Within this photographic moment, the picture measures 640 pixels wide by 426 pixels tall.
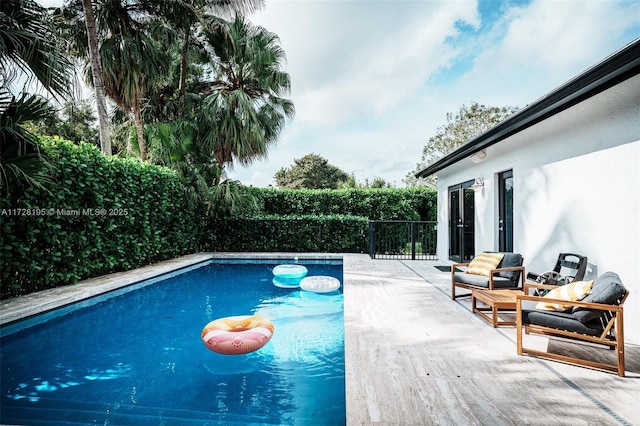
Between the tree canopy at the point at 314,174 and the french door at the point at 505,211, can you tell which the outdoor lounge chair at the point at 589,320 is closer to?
the french door at the point at 505,211

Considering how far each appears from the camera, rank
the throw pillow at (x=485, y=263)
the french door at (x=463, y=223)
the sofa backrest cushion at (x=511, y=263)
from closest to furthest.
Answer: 1. the sofa backrest cushion at (x=511, y=263)
2. the throw pillow at (x=485, y=263)
3. the french door at (x=463, y=223)

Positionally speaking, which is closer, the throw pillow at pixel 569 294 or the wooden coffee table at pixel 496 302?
the throw pillow at pixel 569 294

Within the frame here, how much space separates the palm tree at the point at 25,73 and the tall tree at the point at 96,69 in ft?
13.4

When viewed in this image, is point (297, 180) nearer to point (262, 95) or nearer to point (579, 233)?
point (262, 95)

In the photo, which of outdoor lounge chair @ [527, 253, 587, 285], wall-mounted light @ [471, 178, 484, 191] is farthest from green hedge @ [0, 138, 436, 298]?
outdoor lounge chair @ [527, 253, 587, 285]

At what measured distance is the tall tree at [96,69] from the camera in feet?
25.2

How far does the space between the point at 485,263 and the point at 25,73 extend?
256 inches

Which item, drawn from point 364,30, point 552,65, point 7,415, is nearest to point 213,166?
point 364,30

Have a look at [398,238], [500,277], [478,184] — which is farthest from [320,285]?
[398,238]

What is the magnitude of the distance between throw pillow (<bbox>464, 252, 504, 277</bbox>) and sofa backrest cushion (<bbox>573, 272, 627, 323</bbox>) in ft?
5.79

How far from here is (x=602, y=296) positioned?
111 inches

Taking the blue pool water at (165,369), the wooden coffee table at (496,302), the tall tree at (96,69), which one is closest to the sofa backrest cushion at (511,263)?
the wooden coffee table at (496,302)

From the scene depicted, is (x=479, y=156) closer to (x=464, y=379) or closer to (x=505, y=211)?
(x=505, y=211)

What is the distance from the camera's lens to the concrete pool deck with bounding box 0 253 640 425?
7.00 ft
